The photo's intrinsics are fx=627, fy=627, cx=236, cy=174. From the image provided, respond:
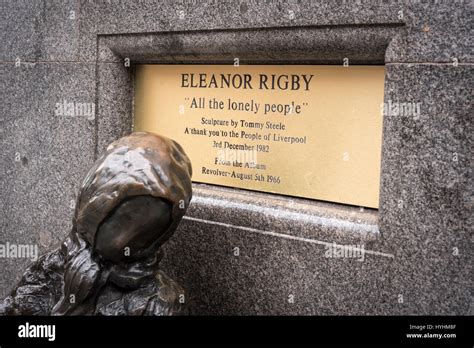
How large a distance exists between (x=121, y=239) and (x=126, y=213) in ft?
0.50

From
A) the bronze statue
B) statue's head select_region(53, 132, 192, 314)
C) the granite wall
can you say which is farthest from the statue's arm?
the granite wall

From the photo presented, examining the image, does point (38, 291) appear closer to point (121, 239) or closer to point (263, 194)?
point (121, 239)

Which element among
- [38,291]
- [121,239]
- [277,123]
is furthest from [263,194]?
[38,291]

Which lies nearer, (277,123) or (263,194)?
(277,123)

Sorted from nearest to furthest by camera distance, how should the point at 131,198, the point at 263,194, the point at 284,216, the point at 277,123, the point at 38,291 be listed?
the point at 131,198 → the point at 38,291 → the point at 284,216 → the point at 277,123 → the point at 263,194

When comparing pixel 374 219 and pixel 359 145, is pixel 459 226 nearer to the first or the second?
pixel 374 219

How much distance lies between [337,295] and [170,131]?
1.99 metres

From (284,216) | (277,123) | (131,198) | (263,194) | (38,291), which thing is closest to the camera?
(131,198)

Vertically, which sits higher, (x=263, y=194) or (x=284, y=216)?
(x=263, y=194)

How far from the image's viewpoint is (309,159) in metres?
4.34

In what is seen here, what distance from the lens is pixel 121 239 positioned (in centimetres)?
335

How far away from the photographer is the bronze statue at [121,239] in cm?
329

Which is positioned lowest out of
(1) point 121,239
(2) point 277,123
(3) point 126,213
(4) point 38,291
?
(4) point 38,291
